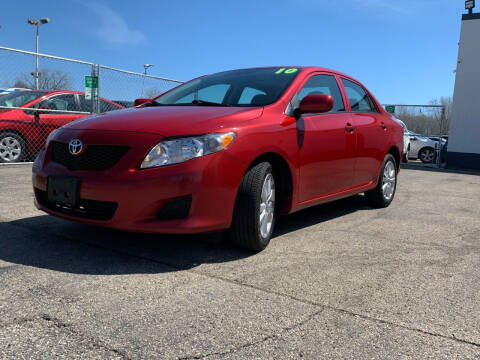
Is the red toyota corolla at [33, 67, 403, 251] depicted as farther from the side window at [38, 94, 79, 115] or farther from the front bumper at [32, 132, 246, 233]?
the side window at [38, 94, 79, 115]

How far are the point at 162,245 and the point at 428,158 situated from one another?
14949mm

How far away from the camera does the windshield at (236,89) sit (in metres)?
3.82

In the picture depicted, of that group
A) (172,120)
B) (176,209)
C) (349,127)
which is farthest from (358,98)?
(176,209)

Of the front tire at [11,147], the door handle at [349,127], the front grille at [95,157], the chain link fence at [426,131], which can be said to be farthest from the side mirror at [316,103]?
the chain link fence at [426,131]

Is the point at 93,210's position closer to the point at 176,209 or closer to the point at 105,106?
the point at 176,209

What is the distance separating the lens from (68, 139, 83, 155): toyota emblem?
3036 mm

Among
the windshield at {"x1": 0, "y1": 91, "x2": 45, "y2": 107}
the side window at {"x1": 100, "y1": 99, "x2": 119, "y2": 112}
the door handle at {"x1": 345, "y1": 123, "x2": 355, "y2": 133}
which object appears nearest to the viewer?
the door handle at {"x1": 345, "y1": 123, "x2": 355, "y2": 133}

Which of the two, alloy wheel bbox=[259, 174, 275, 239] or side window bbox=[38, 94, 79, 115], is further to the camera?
side window bbox=[38, 94, 79, 115]

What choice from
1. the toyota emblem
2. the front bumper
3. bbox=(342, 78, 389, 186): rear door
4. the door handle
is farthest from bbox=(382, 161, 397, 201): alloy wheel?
the toyota emblem

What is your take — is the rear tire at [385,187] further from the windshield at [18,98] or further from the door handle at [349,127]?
the windshield at [18,98]

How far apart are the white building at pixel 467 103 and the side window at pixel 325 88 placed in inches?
415

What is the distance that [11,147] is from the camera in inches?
328

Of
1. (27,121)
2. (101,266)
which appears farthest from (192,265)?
(27,121)

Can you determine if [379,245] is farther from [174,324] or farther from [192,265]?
[174,324]
